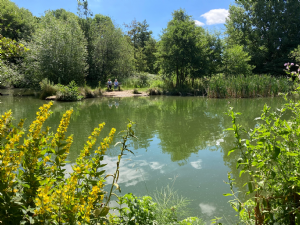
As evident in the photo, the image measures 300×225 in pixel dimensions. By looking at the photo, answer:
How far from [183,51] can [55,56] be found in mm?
12388

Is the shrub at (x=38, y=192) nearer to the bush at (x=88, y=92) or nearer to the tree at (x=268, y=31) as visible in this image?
the bush at (x=88, y=92)

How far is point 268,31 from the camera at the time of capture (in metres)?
29.9

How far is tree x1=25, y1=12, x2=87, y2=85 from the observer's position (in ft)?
65.4

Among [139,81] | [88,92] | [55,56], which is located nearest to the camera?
[88,92]

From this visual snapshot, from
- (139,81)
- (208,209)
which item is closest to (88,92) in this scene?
(139,81)

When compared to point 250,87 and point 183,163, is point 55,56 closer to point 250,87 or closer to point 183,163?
point 250,87

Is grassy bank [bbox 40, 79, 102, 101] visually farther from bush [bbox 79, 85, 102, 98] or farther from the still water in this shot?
the still water

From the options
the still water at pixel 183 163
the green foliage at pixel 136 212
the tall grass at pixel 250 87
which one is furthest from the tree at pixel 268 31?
the green foliage at pixel 136 212

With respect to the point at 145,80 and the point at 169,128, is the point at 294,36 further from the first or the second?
the point at 169,128

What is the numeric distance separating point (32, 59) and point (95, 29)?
36.2 ft

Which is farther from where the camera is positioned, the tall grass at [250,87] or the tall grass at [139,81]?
the tall grass at [139,81]

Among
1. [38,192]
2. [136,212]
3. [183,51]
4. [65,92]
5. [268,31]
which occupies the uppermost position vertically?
[268,31]

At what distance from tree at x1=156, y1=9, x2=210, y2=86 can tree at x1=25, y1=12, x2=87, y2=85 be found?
8.62m

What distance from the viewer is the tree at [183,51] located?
73.2 ft
